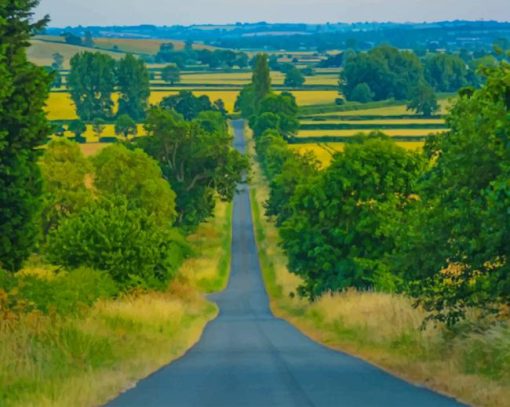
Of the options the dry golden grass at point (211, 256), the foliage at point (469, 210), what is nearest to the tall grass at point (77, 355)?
the foliage at point (469, 210)

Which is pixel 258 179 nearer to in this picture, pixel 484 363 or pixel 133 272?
pixel 133 272

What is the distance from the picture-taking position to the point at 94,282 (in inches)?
1385

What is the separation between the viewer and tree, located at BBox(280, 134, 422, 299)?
4706 centimetres

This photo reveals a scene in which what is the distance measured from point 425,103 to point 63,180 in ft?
353

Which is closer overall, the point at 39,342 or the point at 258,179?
the point at 39,342

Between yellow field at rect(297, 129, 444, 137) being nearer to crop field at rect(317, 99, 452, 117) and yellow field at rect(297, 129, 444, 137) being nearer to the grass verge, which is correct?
crop field at rect(317, 99, 452, 117)

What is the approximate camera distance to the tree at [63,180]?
237 ft

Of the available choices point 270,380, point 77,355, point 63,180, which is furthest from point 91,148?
point 270,380

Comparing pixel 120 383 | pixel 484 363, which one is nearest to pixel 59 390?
pixel 120 383

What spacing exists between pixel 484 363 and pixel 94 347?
22.8 ft

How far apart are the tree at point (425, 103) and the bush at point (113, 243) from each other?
13292 cm

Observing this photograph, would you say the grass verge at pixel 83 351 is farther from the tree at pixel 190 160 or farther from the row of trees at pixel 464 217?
the tree at pixel 190 160

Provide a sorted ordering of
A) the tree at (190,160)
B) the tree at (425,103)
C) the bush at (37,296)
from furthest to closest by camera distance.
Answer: the tree at (425,103), the tree at (190,160), the bush at (37,296)

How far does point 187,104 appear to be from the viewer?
7372 inches
